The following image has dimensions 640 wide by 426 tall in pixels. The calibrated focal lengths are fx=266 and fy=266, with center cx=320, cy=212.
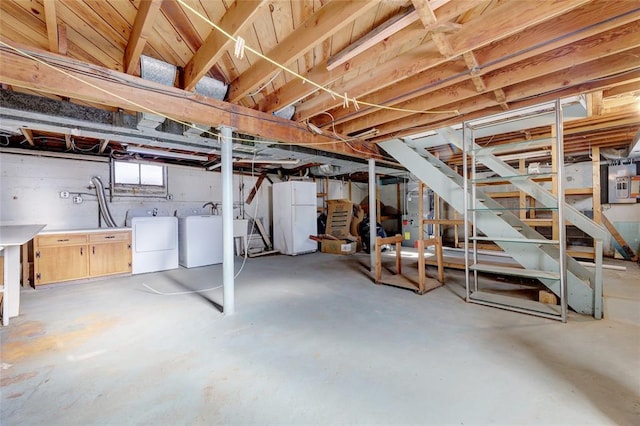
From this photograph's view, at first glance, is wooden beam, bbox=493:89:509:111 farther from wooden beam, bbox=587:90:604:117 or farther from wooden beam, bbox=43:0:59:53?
wooden beam, bbox=43:0:59:53

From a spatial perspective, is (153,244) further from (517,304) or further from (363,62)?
(517,304)

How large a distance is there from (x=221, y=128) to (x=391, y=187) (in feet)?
23.9

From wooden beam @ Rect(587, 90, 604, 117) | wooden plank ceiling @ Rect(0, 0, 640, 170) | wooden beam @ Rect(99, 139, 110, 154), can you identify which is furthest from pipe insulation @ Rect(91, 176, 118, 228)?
wooden beam @ Rect(587, 90, 604, 117)

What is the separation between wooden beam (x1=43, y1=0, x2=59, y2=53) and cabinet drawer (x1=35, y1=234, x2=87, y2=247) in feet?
10.3

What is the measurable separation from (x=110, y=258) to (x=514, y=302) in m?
5.76

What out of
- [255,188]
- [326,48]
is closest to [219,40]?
[326,48]

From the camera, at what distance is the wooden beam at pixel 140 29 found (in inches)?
56.5

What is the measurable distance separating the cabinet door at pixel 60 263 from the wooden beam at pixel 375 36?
15.0 feet

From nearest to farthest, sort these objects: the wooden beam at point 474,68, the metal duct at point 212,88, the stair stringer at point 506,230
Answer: the wooden beam at point 474,68 → the metal duct at point 212,88 → the stair stringer at point 506,230

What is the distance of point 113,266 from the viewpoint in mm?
4355

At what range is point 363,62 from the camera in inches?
79.1

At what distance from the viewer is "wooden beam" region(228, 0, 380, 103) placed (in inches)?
57.1

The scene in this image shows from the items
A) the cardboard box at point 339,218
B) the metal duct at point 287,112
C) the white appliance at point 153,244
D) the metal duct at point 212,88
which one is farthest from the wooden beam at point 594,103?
the white appliance at point 153,244

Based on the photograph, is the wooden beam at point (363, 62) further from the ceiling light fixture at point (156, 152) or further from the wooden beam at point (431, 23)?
the ceiling light fixture at point (156, 152)
